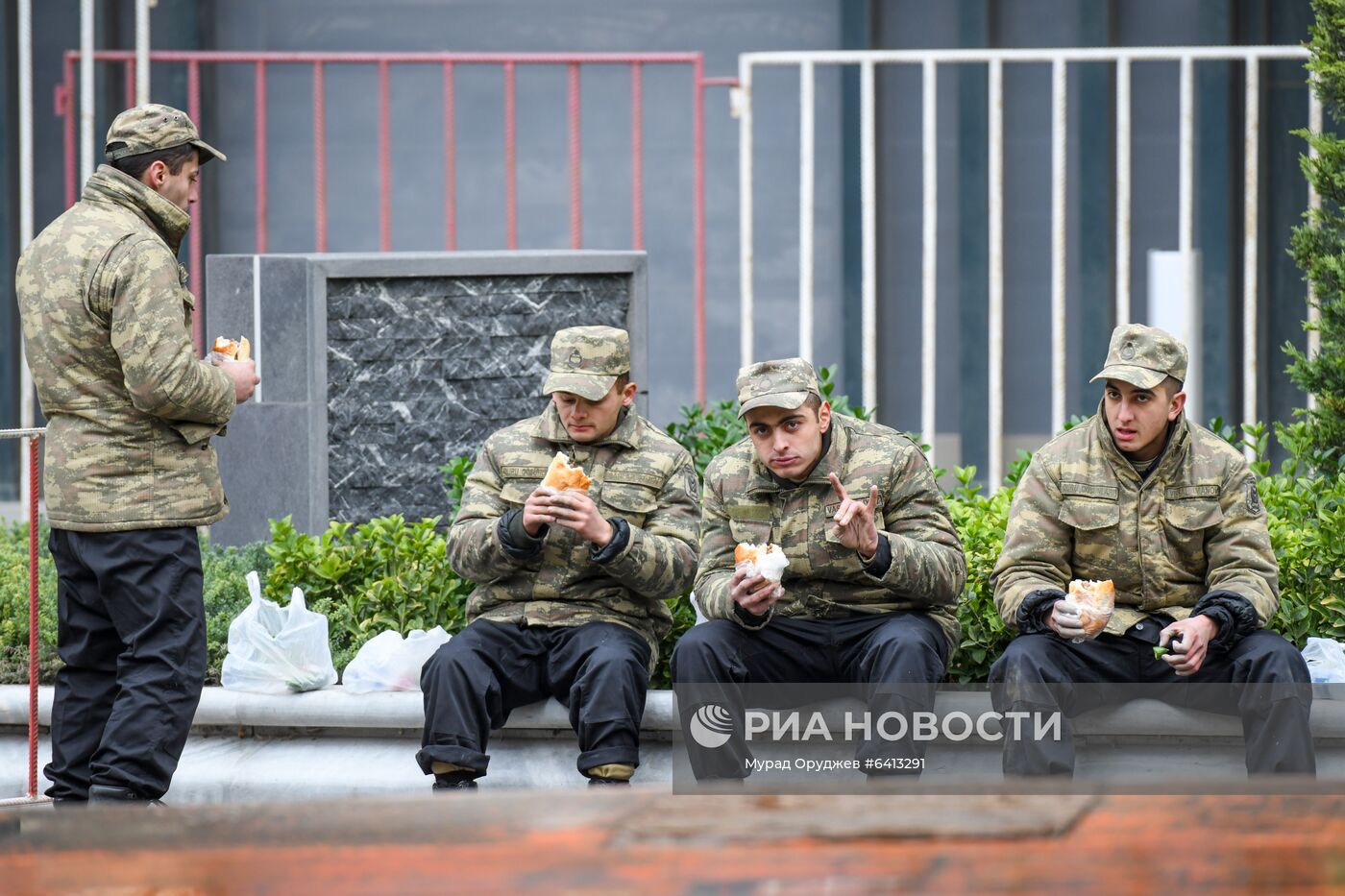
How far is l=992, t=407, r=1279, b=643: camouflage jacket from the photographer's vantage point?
4250 millimetres

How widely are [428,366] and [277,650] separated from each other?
1592mm

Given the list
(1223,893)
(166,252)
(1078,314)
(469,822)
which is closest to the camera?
(1223,893)

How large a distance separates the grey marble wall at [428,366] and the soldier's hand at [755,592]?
2.01 metres

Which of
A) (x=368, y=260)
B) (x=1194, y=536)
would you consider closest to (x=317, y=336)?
(x=368, y=260)

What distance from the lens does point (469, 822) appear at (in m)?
1.38

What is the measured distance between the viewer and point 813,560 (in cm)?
436

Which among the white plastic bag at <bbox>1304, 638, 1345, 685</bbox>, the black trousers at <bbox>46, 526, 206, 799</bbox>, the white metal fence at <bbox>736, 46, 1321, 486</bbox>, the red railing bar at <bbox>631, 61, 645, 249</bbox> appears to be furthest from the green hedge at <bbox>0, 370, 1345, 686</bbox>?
the red railing bar at <bbox>631, 61, 645, 249</bbox>

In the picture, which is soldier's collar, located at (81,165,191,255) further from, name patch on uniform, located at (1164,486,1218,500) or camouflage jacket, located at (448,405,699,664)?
name patch on uniform, located at (1164,486,1218,500)

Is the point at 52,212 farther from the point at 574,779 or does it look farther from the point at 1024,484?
the point at 1024,484

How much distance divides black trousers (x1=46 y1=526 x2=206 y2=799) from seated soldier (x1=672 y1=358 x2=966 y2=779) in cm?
125

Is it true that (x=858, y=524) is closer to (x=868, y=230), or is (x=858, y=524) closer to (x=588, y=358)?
(x=588, y=358)

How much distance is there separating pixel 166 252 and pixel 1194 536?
2.75m

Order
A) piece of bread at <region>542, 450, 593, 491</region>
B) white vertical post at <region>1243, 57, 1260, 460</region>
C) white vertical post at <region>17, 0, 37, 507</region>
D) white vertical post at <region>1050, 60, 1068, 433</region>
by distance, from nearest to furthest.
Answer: piece of bread at <region>542, 450, 593, 491</region>, white vertical post at <region>1243, 57, 1260, 460</region>, white vertical post at <region>1050, 60, 1068, 433</region>, white vertical post at <region>17, 0, 37, 507</region>

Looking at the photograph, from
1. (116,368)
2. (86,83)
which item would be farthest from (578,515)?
(86,83)
